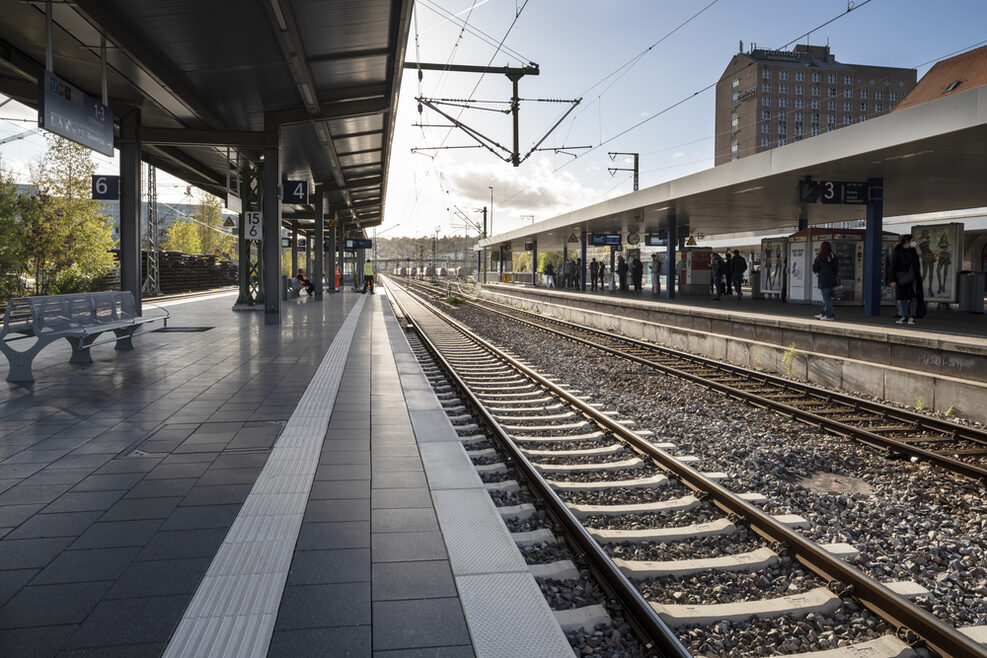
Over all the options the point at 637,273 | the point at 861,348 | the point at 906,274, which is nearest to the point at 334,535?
the point at 861,348

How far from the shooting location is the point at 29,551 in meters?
3.48

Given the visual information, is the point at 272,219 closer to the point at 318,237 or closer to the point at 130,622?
the point at 318,237

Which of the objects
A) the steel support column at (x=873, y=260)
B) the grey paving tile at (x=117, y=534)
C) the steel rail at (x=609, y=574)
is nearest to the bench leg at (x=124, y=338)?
the grey paving tile at (x=117, y=534)

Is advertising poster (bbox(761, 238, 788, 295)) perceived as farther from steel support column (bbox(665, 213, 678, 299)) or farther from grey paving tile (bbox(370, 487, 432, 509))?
grey paving tile (bbox(370, 487, 432, 509))

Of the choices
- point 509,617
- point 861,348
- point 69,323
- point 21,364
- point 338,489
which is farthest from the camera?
point 861,348

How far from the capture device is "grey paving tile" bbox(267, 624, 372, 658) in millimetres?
2588

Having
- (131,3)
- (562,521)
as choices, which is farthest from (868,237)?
(131,3)

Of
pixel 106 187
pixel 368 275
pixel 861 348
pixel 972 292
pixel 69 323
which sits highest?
pixel 106 187

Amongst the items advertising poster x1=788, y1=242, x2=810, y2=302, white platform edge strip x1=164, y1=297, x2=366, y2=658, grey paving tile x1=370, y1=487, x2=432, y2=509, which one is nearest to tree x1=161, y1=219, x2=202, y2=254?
advertising poster x1=788, y1=242, x2=810, y2=302

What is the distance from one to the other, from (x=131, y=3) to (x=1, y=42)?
3.03 meters

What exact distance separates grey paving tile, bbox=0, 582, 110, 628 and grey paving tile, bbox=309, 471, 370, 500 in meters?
1.49

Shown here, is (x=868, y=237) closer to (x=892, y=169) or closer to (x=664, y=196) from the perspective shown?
(x=892, y=169)

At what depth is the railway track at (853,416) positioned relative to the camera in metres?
6.22

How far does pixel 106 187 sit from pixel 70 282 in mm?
10051
